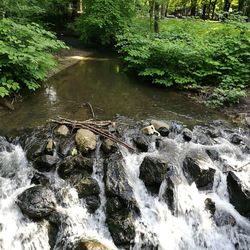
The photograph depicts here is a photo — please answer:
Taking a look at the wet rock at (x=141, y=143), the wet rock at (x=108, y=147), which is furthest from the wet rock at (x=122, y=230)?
the wet rock at (x=141, y=143)

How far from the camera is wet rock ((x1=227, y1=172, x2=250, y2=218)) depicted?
689 cm

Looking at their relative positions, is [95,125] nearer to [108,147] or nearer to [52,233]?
[108,147]

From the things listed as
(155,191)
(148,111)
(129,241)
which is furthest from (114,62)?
(129,241)

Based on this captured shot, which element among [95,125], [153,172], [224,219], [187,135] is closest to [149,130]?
[187,135]

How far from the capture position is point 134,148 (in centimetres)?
784

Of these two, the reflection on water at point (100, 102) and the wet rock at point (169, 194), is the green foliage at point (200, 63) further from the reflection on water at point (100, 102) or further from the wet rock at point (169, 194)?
the wet rock at point (169, 194)

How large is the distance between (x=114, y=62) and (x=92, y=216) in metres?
10.1

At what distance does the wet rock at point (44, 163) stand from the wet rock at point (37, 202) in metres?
0.58

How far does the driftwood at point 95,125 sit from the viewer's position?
773 cm

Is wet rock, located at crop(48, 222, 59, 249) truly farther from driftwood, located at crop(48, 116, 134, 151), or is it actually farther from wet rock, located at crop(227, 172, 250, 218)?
wet rock, located at crop(227, 172, 250, 218)

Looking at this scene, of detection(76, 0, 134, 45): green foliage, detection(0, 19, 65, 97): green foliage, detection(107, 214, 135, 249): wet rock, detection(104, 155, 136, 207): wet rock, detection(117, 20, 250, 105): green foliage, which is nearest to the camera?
detection(107, 214, 135, 249): wet rock

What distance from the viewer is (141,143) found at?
25.6ft

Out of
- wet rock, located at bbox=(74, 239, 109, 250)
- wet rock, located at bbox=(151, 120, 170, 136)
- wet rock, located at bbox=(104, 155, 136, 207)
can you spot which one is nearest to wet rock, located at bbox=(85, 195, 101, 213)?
wet rock, located at bbox=(104, 155, 136, 207)

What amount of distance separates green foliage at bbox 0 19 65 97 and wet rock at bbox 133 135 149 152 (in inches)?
132
